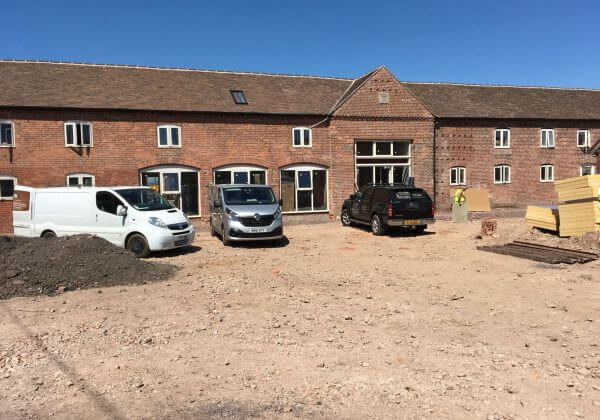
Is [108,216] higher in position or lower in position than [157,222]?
higher

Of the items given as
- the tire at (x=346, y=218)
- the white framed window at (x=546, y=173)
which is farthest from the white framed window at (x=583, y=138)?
the tire at (x=346, y=218)

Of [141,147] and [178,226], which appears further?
[141,147]

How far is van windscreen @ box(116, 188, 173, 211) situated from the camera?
42.1 feet

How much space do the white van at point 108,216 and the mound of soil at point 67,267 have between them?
1.33 meters

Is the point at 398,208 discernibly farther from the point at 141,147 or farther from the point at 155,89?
the point at 155,89

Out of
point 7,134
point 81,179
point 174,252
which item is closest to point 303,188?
point 81,179

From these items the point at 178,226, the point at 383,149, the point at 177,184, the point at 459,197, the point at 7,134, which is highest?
the point at 7,134

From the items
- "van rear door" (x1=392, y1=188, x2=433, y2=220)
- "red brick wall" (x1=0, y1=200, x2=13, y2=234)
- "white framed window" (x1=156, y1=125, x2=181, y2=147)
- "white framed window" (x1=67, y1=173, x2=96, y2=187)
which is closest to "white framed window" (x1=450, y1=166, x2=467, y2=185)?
"van rear door" (x1=392, y1=188, x2=433, y2=220)

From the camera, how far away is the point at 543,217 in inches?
581

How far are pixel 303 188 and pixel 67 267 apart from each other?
15241 mm

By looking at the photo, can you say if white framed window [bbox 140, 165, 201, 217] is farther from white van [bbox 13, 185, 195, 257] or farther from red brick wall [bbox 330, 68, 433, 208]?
white van [bbox 13, 185, 195, 257]

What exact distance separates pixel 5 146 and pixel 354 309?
60.8 ft

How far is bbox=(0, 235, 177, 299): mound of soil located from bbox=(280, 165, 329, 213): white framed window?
13089mm

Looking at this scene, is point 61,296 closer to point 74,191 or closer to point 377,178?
point 74,191
